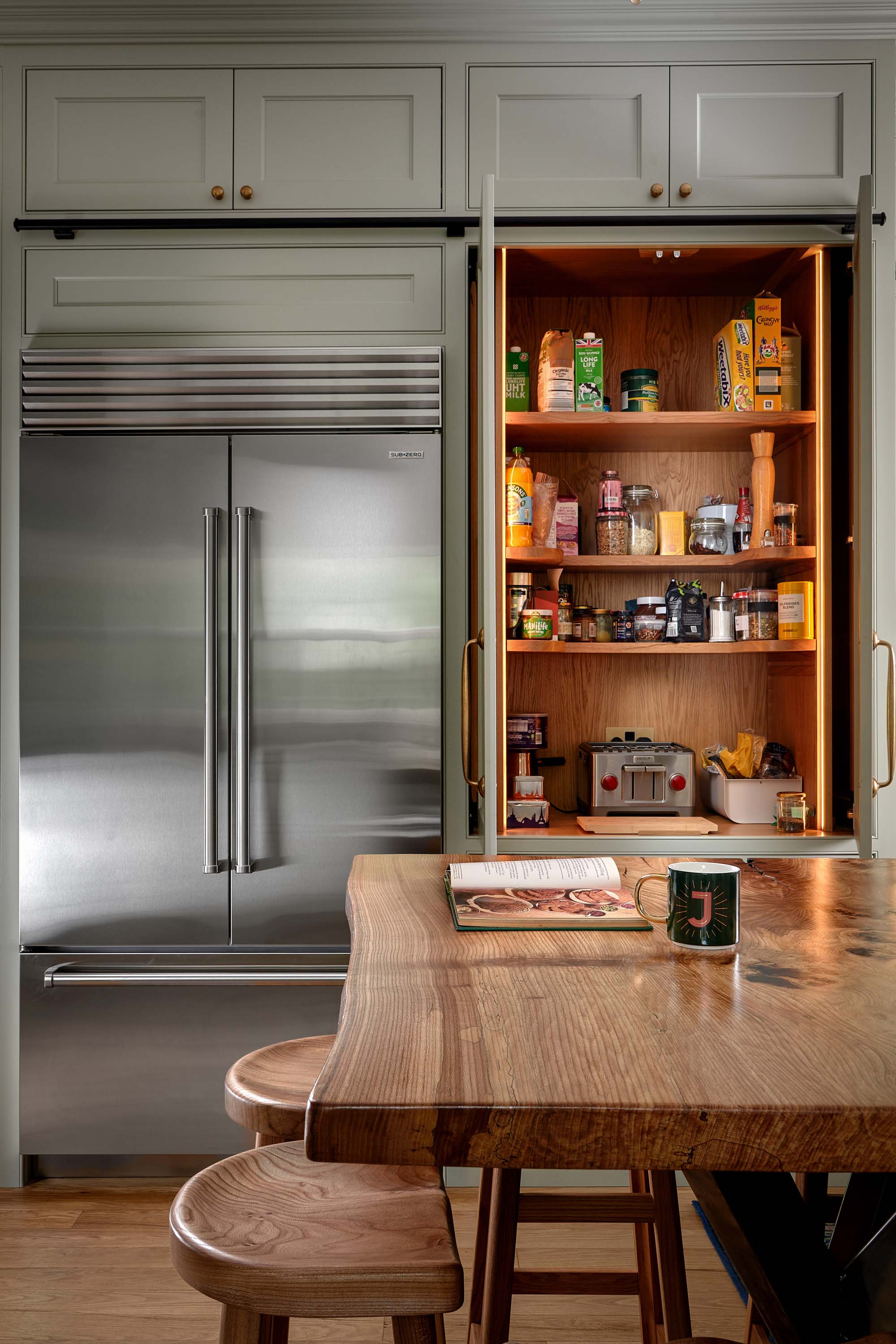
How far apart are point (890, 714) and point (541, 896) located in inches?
51.1

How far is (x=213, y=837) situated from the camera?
230 centimetres

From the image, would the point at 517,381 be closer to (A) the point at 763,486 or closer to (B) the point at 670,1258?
(A) the point at 763,486

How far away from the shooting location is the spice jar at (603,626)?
2.65 m

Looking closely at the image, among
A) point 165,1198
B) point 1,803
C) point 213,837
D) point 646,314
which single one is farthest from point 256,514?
point 165,1198

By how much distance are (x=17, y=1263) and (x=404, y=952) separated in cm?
167

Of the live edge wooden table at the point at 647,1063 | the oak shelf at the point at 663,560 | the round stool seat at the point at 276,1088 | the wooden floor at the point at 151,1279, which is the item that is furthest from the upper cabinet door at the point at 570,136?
the wooden floor at the point at 151,1279

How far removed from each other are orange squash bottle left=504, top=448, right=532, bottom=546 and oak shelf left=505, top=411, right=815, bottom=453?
0.12 meters

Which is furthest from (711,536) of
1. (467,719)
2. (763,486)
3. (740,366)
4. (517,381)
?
(467,719)

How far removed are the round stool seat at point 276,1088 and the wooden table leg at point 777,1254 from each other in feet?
1.63

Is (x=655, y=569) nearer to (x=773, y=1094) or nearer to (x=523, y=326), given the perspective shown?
(x=523, y=326)

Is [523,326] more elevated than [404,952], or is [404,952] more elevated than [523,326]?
[523,326]

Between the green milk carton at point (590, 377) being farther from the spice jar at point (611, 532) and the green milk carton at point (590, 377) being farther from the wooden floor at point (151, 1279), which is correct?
the wooden floor at point (151, 1279)

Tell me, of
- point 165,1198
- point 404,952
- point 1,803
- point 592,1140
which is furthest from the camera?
point 1,803

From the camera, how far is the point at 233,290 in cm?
239
